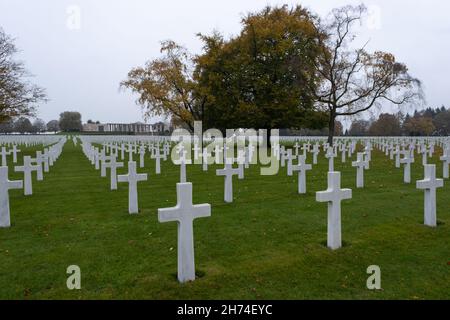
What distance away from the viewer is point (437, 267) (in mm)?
4492

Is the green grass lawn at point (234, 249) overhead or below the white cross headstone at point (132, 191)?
below

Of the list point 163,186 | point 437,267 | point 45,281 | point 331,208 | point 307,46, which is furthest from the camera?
point 307,46

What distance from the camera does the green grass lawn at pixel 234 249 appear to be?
3.87 meters

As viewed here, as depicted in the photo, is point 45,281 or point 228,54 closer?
point 45,281

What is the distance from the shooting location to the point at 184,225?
4062mm

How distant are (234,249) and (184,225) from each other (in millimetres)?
1184

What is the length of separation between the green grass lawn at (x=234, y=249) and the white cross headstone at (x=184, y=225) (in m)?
0.14

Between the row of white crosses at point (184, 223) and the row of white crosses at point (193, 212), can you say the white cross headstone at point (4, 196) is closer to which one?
the row of white crosses at point (193, 212)

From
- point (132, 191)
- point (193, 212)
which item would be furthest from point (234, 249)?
point (132, 191)

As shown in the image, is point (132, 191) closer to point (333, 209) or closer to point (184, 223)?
point (184, 223)

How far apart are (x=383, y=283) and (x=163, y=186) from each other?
289 inches

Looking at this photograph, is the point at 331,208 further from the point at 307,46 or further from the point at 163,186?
the point at 307,46

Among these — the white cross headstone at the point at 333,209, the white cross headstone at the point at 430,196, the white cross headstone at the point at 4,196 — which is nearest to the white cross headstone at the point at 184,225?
the white cross headstone at the point at 333,209

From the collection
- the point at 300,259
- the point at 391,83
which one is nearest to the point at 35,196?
the point at 300,259
